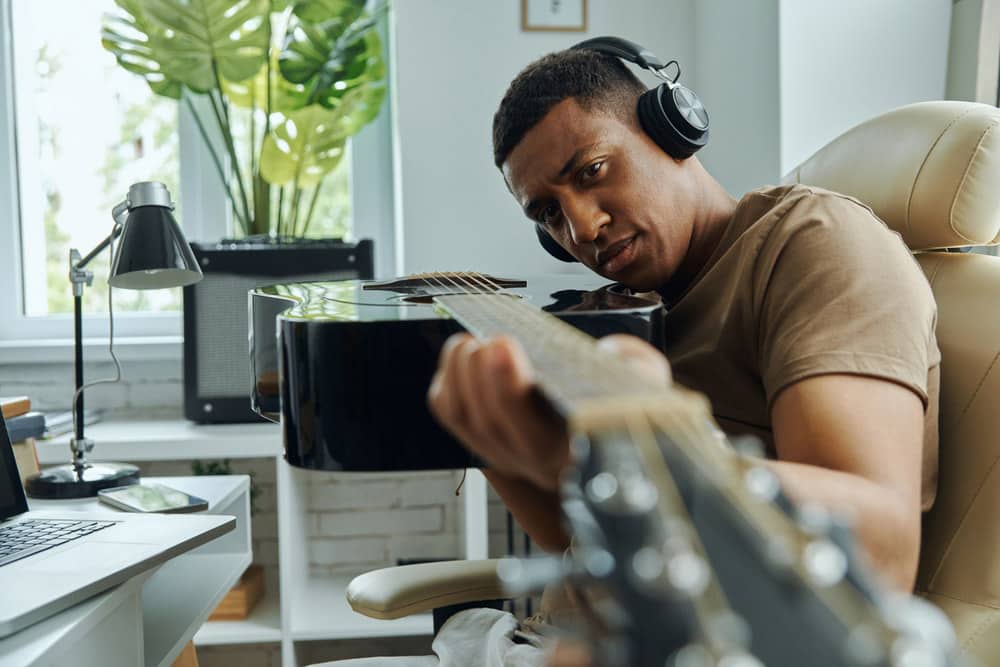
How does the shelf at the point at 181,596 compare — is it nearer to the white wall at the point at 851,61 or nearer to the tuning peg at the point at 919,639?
the tuning peg at the point at 919,639

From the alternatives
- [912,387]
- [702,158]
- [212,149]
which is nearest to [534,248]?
Answer: [702,158]

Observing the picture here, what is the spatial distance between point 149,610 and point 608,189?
86 centimetres

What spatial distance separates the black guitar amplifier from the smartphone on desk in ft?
1.96

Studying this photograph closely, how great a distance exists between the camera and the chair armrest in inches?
44.7

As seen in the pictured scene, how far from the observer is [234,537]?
1.60m

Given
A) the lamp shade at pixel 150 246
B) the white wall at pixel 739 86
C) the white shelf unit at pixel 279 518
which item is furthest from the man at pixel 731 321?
the white shelf unit at pixel 279 518

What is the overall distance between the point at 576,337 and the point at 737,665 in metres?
0.28

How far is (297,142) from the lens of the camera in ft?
7.06

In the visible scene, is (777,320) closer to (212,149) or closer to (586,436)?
(586,436)

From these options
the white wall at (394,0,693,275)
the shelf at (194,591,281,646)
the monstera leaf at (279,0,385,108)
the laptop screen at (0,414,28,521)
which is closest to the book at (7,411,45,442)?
the laptop screen at (0,414,28,521)

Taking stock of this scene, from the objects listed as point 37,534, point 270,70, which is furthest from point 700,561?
point 270,70

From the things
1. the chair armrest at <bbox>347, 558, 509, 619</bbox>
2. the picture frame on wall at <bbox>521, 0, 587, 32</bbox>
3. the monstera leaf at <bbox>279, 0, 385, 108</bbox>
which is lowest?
the chair armrest at <bbox>347, 558, 509, 619</bbox>

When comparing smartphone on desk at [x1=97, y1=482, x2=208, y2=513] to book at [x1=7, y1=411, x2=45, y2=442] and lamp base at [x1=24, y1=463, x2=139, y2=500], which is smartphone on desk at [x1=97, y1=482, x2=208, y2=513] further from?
book at [x1=7, y1=411, x2=45, y2=442]

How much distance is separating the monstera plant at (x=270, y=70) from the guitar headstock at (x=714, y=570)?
6.39 ft
